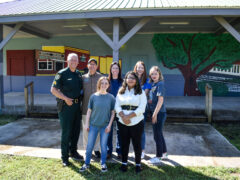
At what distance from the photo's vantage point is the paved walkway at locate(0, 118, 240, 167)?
348 cm

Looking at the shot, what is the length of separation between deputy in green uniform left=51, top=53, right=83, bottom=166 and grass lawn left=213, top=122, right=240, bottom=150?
3.48 meters

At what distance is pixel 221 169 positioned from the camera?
306cm

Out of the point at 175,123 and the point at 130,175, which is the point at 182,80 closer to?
the point at 175,123

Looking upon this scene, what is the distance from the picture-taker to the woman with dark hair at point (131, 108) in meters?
2.82

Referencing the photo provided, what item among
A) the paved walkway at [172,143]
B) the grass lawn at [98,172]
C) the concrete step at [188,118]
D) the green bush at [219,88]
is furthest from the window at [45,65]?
the green bush at [219,88]

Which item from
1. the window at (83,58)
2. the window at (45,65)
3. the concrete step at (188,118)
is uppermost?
the window at (83,58)

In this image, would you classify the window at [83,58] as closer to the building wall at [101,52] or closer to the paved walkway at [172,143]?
the building wall at [101,52]

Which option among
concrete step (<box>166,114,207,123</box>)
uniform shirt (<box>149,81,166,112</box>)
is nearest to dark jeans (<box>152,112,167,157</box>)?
uniform shirt (<box>149,81,166,112</box>)

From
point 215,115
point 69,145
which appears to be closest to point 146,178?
point 69,145

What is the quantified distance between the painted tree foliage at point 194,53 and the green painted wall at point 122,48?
338mm

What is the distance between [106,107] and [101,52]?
7116 millimetres

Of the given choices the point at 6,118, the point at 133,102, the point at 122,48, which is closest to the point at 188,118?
the point at 133,102

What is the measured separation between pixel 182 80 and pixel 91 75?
693cm

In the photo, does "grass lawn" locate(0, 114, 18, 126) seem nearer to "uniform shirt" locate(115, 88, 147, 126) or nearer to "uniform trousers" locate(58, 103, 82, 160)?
"uniform trousers" locate(58, 103, 82, 160)
